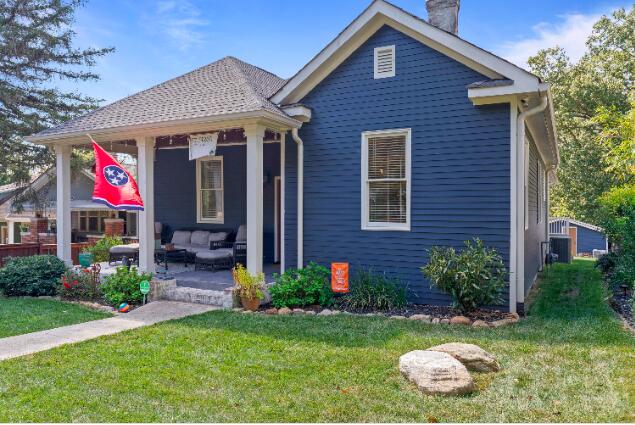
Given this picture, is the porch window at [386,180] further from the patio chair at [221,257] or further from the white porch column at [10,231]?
the white porch column at [10,231]

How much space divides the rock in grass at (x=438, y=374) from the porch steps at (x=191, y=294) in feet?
13.6

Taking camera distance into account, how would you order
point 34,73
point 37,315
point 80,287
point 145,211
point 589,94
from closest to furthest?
point 37,315
point 145,211
point 80,287
point 34,73
point 589,94

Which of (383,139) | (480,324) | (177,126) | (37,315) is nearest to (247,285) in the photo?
(177,126)

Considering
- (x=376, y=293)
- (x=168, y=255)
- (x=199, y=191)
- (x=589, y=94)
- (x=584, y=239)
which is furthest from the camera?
(x=584, y=239)

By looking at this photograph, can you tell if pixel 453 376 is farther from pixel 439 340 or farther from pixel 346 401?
pixel 439 340

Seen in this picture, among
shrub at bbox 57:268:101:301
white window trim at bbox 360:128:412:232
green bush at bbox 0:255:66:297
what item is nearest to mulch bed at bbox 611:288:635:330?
white window trim at bbox 360:128:412:232

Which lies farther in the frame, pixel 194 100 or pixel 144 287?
pixel 194 100

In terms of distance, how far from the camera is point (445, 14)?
355 inches

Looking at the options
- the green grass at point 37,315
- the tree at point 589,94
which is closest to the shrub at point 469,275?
the green grass at point 37,315

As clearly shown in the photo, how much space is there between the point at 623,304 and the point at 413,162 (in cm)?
423

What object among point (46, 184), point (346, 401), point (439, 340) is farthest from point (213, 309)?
point (46, 184)

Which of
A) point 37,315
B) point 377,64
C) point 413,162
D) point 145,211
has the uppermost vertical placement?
point 377,64

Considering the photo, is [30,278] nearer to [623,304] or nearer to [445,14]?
[445,14]

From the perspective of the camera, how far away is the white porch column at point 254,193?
770 cm
